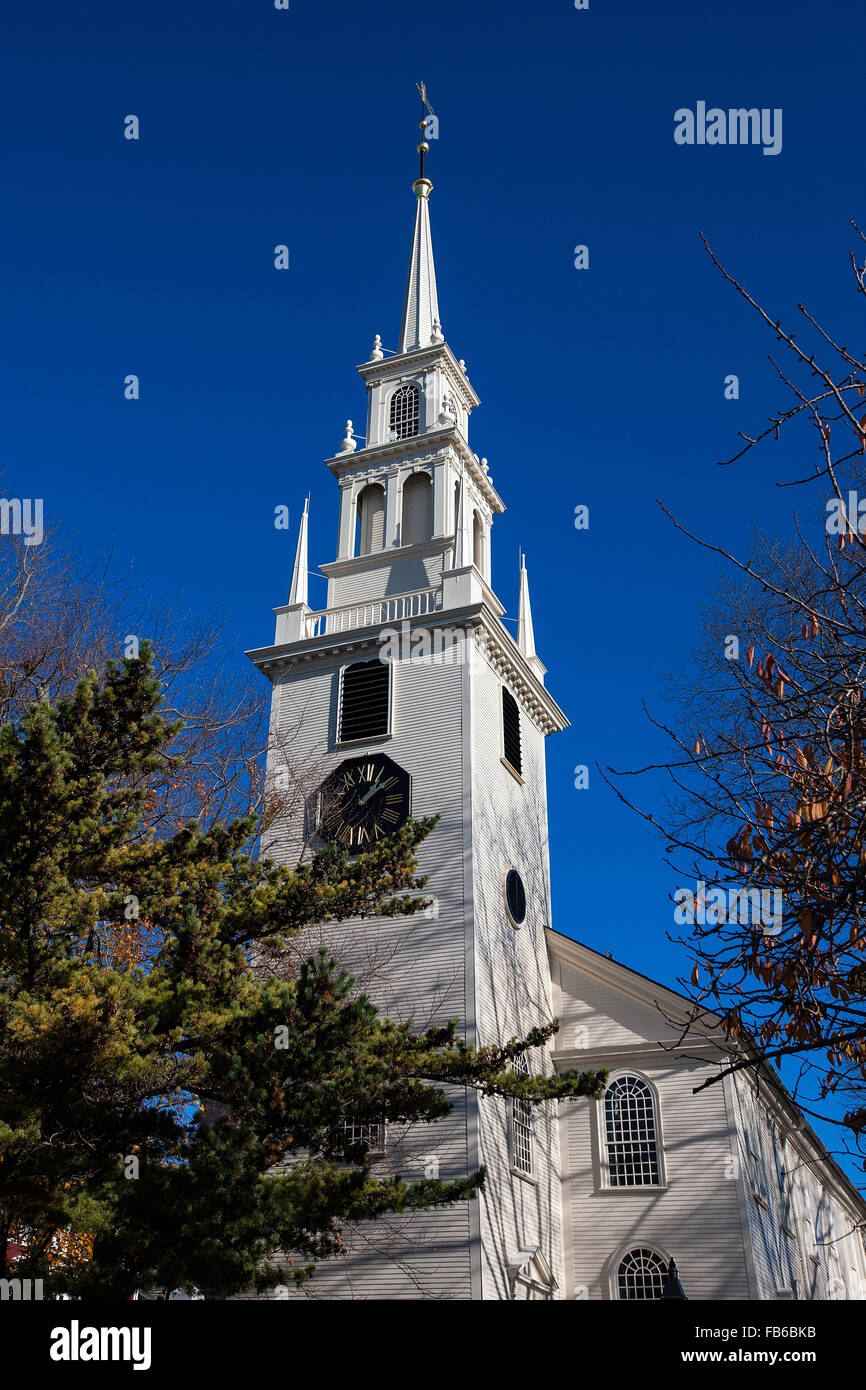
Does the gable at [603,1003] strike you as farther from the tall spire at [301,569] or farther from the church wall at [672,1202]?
the tall spire at [301,569]

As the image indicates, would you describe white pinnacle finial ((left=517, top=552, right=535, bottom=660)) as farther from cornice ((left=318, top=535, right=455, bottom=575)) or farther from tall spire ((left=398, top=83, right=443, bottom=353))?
tall spire ((left=398, top=83, right=443, bottom=353))

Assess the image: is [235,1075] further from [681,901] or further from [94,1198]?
[681,901]

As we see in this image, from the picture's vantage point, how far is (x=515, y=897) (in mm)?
24141

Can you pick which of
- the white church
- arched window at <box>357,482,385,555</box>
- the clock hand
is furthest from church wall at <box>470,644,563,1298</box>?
arched window at <box>357,482,385,555</box>

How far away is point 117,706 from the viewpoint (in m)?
11.2

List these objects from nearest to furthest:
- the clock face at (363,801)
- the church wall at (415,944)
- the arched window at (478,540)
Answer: the church wall at (415,944) < the clock face at (363,801) < the arched window at (478,540)

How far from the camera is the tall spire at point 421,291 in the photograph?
3335cm


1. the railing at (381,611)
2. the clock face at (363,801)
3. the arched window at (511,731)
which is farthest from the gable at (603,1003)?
the railing at (381,611)

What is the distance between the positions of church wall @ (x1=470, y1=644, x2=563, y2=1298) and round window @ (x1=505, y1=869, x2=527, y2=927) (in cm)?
25

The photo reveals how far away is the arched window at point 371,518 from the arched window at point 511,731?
581cm

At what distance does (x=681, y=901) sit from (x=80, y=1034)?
263 inches

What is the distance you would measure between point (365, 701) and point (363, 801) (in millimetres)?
2580

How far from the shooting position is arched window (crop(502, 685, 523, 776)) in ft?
84.6
